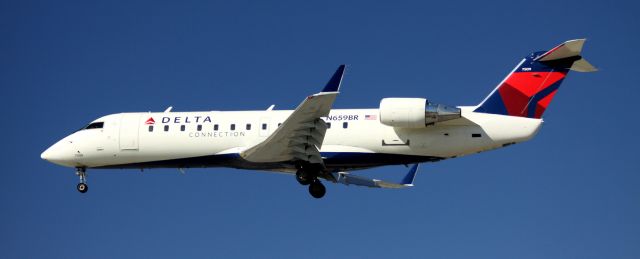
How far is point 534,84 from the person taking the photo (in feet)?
103

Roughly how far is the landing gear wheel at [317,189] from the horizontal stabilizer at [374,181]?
3.41 metres

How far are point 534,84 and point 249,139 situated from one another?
867 cm

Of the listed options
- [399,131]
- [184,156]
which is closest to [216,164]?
[184,156]

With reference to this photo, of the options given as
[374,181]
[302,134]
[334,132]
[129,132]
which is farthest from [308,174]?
[129,132]

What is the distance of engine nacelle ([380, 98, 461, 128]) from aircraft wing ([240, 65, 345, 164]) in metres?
1.93

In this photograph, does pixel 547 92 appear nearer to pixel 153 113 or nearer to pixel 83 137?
pixel 153 113

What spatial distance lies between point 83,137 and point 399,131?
10.5 m

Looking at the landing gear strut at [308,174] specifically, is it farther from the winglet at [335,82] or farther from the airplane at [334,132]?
the winglet at [335,82]

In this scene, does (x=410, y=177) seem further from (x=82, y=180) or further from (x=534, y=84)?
(x=82, y=180)

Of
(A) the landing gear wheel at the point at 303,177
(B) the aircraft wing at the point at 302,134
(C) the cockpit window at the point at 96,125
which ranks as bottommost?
(A) the landing gear wheel at the point at 303,177

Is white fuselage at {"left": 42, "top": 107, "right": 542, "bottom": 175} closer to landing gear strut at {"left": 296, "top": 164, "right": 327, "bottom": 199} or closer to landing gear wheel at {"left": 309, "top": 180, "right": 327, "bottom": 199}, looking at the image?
landing gear strut at {"left": 296, "top": 164, "right": 327, "bottom": 199}

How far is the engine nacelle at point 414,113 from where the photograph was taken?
3045 centimetres

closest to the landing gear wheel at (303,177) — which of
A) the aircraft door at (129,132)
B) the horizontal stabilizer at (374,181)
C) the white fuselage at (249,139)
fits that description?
the white fuselage at (249,139)

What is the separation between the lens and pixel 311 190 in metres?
32.8
